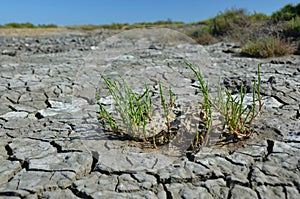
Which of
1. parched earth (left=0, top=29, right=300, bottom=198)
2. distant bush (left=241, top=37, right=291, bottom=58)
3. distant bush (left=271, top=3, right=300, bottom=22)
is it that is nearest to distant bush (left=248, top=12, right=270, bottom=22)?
distant bush (left=271, top=3, right=300, bottom=22)

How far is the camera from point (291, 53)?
5.56 metres

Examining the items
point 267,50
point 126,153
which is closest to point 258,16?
point 267,50

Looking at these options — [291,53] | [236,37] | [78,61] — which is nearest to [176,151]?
[78,61]

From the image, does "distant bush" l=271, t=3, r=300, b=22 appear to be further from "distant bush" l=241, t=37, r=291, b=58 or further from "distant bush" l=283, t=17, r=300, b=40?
"distant bush" l=241, t=37, r=291, b=58

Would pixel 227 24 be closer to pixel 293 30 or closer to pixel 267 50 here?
pixel 293 30

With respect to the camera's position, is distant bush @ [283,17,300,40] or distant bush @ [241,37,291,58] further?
distant bush @ [283,17,300,40]

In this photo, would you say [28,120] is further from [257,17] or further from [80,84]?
[257,17]

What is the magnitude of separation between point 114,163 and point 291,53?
4.71 metres

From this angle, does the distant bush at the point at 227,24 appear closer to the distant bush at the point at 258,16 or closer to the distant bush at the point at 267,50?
the distant bush at the point at 258,16

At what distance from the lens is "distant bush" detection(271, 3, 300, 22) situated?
923cm

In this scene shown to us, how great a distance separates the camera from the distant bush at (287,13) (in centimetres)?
923

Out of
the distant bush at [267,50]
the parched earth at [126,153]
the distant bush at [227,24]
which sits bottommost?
the parched earth at [126,153]

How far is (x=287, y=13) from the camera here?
9.31 m

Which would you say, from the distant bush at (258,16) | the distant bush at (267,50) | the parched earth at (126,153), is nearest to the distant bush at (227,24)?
the distant bush at (258,16)
